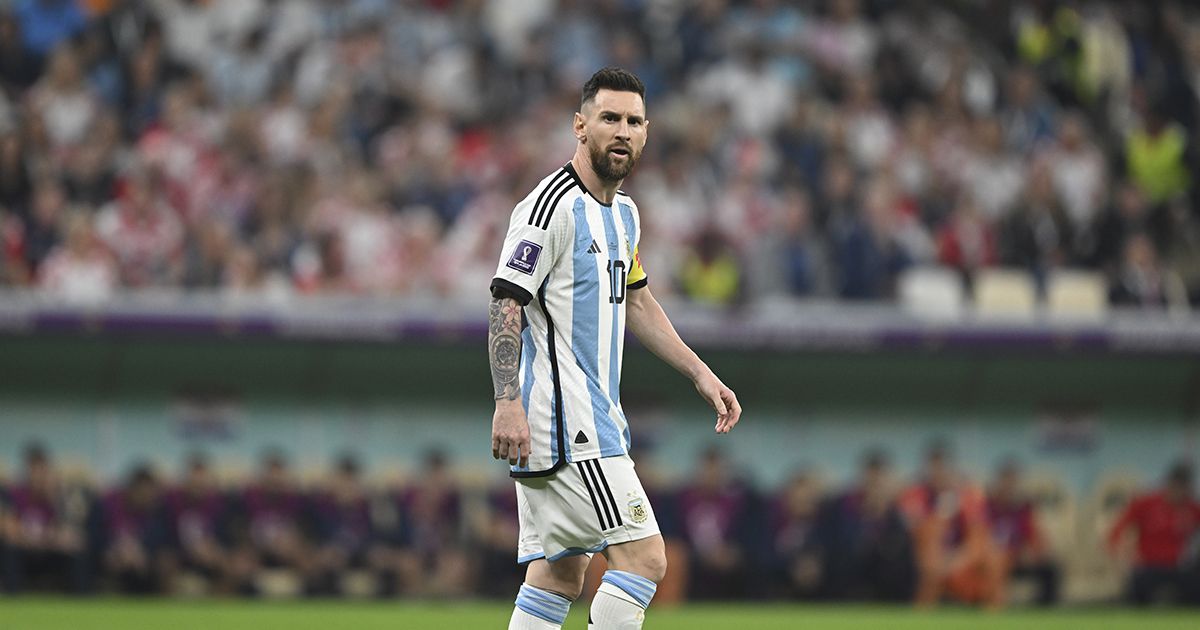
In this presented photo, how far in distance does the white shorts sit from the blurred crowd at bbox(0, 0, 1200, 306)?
34.3ft

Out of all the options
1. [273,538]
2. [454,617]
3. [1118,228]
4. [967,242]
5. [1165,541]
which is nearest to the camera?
[454,617]

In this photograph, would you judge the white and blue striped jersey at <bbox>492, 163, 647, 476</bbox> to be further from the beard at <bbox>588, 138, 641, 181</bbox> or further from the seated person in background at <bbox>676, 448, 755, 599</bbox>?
the seated person in background at <bbox>676, 448, 755, 599</bbox>

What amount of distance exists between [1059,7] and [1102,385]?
5.88 m

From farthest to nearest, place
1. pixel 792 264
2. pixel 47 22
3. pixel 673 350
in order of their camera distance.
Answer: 1. pixel 47 22
2. pixel 792 264
3. pixel 673 350

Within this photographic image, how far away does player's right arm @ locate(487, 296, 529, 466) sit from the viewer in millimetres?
6059

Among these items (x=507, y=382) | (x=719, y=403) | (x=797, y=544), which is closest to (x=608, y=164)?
(x=507, y=382)

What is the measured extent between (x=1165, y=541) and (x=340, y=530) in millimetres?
8336

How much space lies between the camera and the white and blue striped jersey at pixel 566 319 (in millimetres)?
6246

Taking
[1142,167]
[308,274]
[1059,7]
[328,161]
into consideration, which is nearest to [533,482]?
[308,274]

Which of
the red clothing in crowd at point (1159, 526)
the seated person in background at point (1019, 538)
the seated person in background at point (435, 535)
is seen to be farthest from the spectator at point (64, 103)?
the red clothing in crowd at point (1159, 526)

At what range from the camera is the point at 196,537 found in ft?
54.3

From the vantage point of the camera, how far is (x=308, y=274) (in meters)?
16.6

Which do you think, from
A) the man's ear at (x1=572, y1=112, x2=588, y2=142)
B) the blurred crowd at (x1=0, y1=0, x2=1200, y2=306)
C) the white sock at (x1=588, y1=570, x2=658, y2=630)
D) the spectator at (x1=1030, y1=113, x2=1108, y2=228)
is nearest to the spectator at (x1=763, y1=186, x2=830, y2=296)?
the blurred crowd at (x1=0, y1=0, x2=1200, y2=306)

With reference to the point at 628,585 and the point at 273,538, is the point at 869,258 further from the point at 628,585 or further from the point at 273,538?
the point at 628,585
